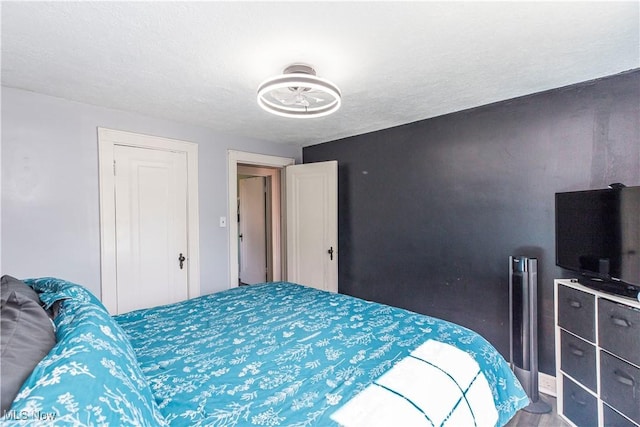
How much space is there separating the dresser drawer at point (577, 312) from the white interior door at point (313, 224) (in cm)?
218

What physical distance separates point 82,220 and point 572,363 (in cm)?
386

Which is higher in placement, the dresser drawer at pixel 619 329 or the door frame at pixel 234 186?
the door frame at pixel 234 186

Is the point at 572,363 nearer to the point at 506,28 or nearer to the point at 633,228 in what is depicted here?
the point at 633,228

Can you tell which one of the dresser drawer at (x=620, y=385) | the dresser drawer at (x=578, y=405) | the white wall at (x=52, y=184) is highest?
the white wall at (x=52, y=184)

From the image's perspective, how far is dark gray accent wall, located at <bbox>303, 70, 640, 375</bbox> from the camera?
2061mm

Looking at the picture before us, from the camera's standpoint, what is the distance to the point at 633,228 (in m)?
1.63

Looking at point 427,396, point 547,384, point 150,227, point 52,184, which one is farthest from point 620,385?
point 52,184

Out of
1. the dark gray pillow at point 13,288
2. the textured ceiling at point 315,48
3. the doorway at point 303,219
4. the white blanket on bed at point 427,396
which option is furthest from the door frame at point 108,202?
the white blanket on bed at point 427,396

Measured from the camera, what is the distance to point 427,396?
1.07m

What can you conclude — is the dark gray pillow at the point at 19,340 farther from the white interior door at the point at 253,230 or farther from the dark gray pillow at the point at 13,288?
the white interior door at the point at 253,230

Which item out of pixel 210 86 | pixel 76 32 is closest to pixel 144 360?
pixel 76 32

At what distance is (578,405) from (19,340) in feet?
9.43

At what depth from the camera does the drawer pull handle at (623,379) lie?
1.52 metres

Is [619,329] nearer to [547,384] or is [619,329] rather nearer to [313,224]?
[547,384]
